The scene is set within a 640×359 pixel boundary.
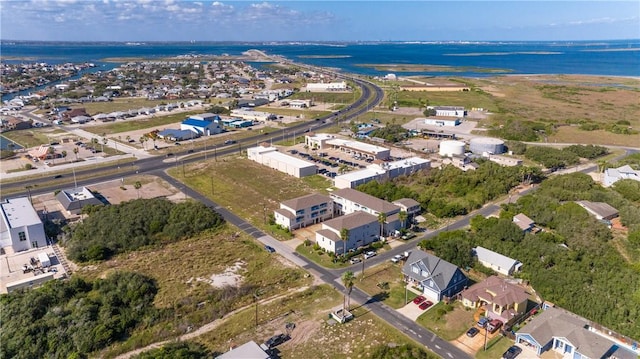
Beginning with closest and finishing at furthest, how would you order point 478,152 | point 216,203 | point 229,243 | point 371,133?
point 229,243
point 216,203
point 478,152
point 371,133

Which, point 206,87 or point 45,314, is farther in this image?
point 206,87

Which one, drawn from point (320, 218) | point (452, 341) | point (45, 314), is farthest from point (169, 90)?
point (452, 341)

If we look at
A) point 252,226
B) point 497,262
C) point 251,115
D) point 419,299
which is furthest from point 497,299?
point 251,115

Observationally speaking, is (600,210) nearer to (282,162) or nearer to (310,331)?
(310,331)

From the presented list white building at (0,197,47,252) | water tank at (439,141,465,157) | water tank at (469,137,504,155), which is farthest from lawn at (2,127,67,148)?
water tank at (469,137,504,155)

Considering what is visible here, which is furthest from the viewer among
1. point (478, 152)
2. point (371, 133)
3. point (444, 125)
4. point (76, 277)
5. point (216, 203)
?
point (444, 125)

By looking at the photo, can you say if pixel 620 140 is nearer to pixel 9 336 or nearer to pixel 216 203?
pixel 216 203

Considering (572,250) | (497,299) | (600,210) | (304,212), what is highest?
(600,210)
